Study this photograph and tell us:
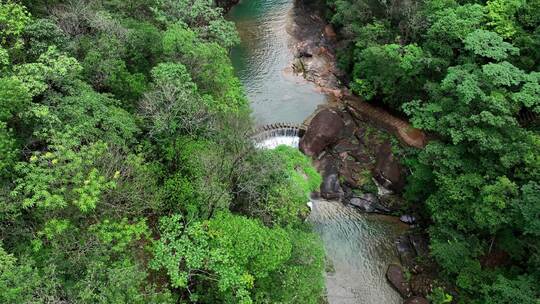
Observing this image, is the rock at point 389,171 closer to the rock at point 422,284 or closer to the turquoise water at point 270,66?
the rock at point 422,284

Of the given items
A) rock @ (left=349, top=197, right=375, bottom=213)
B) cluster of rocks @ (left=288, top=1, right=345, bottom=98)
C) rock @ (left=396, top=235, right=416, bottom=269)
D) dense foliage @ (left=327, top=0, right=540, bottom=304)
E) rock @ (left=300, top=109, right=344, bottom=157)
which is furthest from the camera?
cluster of rocks @ (left=288, top=1, right=345, bottom=98)

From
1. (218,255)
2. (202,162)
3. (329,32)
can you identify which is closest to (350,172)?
(202,162)

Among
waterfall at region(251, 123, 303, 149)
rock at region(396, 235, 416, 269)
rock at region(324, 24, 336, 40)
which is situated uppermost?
rock at region(324, 24, 336, 40)

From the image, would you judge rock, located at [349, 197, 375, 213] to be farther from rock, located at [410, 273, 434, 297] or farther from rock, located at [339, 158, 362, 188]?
rock, located at [410, 273, 434, 297]

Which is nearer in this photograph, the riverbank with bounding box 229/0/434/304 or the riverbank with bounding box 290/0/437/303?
the riverbank with bounding box 290/0/437/303

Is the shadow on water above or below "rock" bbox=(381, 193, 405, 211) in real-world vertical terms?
below

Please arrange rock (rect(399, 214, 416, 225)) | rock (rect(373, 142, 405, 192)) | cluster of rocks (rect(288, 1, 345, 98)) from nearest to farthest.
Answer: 1. rock (rect(399, 214, 416, 225))
2. rock (rect(373, 142, 405, 192))
3. cluster of rocks (rect(288, 1, 345, 98))

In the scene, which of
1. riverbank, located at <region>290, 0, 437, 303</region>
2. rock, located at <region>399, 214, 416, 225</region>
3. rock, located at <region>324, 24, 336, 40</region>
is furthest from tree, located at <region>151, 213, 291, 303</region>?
rock, located at <region>324, 24, 336, 40</region>

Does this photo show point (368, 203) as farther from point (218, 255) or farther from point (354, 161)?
point (218, 255)
